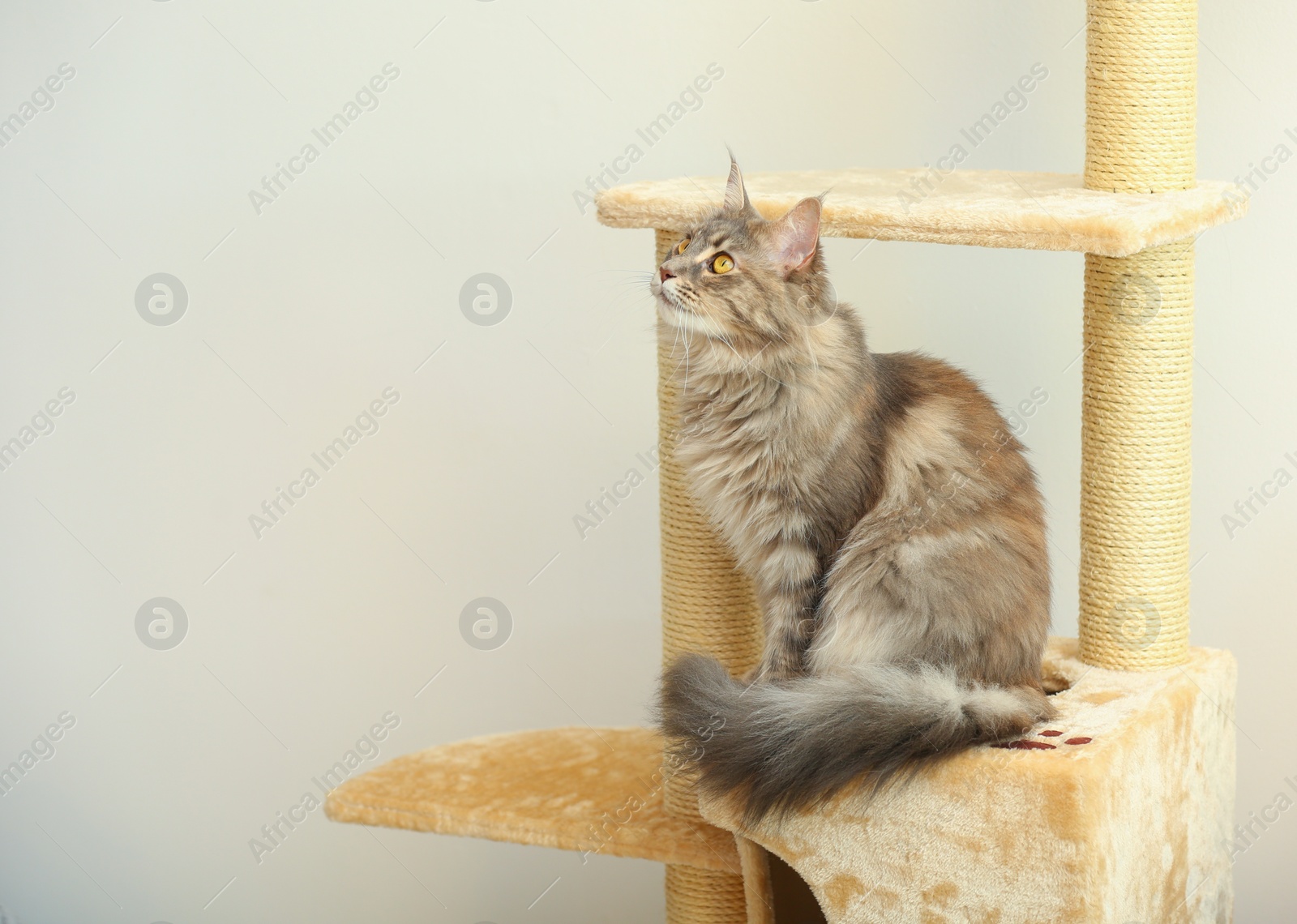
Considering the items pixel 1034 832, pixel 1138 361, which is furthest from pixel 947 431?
pixel 1034 832

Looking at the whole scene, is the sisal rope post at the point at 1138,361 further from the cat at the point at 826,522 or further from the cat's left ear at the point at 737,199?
the cat's left ear at the point at 737,199

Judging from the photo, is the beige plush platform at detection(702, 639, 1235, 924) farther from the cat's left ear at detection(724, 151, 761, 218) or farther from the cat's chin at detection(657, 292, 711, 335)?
the cat's left ear at detection(724, 151, 761, 218)

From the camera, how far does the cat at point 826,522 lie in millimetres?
1505

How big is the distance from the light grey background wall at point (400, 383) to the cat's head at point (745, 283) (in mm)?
966

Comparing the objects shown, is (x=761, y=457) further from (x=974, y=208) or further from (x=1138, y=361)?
(x=1138, y=361)

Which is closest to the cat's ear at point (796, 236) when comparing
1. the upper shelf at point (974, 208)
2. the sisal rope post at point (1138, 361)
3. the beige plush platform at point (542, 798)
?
the upper shelf at point (974, 208)

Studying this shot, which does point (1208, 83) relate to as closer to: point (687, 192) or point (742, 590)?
point (687, 192)

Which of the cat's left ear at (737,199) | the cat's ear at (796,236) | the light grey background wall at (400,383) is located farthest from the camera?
the light grey background wall at (400,383)

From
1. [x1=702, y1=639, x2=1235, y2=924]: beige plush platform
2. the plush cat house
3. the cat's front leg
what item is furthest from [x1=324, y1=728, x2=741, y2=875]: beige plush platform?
the cat's front leg

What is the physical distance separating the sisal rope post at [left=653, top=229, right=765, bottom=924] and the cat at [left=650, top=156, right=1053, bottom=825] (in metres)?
0.15

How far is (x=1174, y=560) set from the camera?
1835 millimetres

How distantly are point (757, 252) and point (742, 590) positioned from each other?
0.62 m

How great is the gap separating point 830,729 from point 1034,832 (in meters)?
0.28

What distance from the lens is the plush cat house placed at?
57.6 inches
